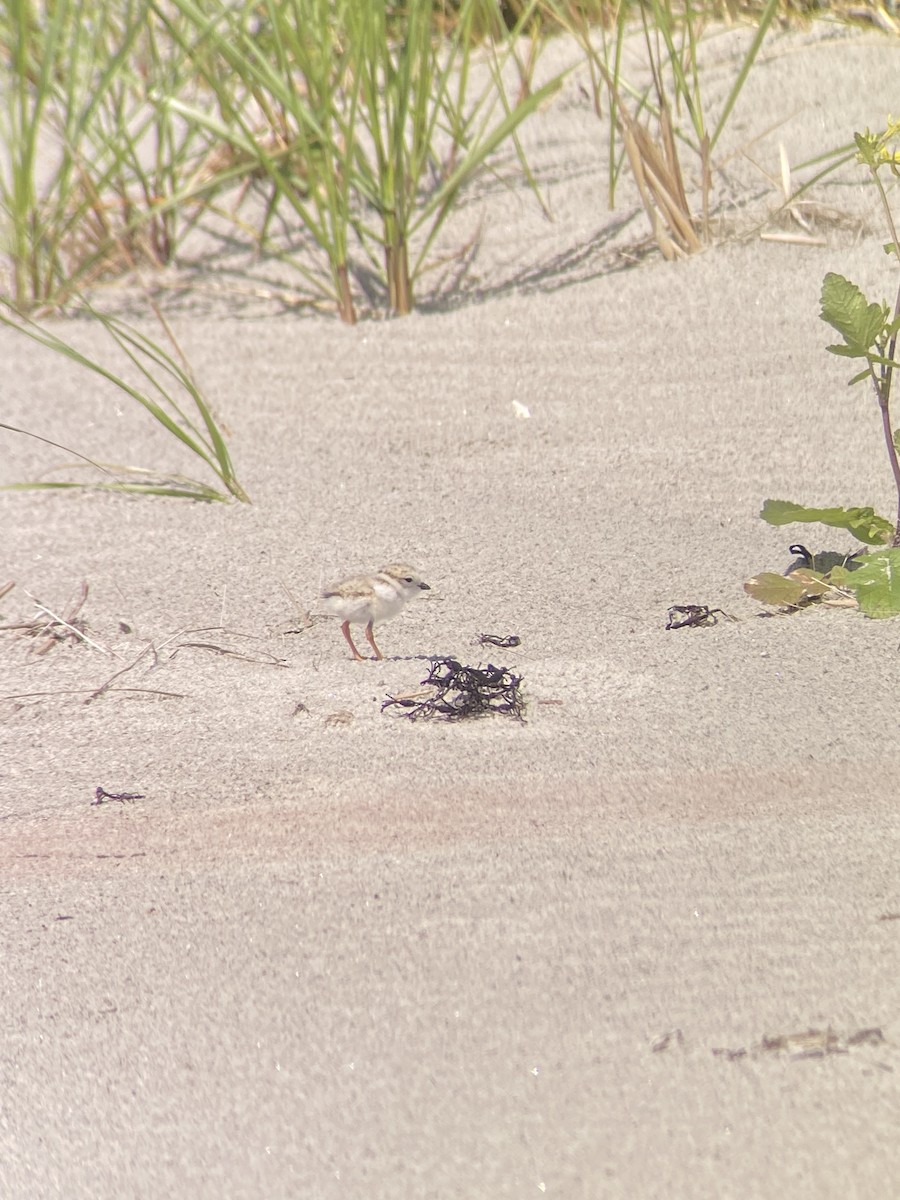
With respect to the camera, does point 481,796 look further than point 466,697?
No

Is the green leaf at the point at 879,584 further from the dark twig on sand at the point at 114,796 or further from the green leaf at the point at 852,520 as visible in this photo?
the dark twig on sand at the point at 114,796

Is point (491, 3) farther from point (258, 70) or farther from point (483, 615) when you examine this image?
point (483, 615)

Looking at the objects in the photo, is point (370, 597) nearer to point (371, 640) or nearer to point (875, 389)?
point (371, 640)

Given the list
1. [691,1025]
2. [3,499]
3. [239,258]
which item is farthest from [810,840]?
[239,258]

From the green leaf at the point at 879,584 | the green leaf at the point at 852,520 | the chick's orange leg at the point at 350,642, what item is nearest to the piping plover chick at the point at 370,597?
the chick's orange leg at the point at 350,642

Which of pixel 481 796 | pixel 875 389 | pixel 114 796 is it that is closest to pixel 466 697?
pixel 481 796

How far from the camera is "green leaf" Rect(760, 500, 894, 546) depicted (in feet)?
8.48

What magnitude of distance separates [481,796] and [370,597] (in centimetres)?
67

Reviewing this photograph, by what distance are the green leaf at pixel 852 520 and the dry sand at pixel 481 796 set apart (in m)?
0.17

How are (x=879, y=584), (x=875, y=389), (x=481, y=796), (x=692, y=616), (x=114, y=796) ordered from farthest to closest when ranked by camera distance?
(x=692, y=616)
(x=875, y=389)
(x=879, y=584)
(x=114, y=796)
(x=481, y=796)

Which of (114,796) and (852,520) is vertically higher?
(852,520)

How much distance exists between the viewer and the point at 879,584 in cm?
243

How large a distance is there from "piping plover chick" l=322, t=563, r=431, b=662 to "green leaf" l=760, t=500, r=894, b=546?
0.70 meters

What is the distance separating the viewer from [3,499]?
3.65 meters
